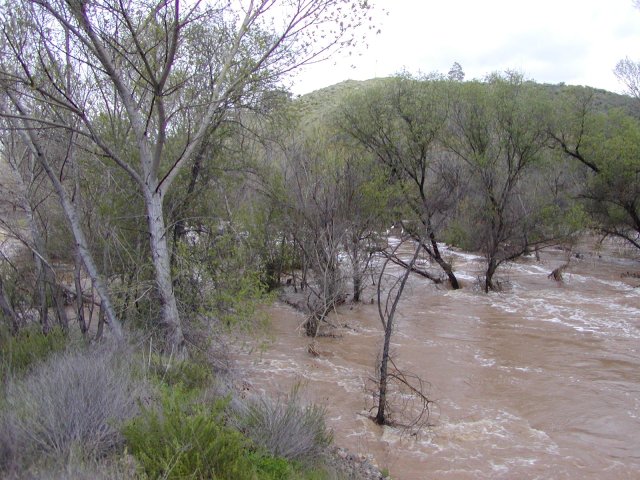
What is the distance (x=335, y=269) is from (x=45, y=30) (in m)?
9.21

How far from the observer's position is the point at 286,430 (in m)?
5.21

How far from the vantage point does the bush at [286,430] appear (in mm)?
5086

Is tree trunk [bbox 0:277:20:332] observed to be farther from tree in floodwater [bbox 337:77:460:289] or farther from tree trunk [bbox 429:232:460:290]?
tree trunk [bbox 429:232:460:290]

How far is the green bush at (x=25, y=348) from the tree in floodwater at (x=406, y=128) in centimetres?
1304

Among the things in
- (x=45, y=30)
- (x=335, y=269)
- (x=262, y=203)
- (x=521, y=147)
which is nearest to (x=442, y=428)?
(x=335, y=269)

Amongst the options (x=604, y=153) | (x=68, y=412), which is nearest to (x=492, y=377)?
(x=68, y=412)

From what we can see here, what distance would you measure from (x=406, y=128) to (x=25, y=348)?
1504 cm

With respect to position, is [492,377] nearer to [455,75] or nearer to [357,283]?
[357,283]

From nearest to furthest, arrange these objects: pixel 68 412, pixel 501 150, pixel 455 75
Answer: pixel 68 412, pixel 501 150, pixel 455 75

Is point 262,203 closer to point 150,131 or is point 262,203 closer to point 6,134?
point 150,131

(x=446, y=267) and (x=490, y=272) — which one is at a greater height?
(x=446, y=267)

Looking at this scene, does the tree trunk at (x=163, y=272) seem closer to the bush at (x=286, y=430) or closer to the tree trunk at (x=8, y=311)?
the bush at (x=286, y=430)

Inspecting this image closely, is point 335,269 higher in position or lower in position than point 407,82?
lower

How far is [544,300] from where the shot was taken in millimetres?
17500
